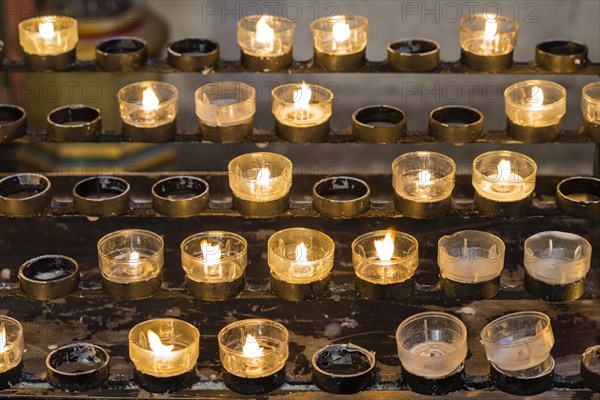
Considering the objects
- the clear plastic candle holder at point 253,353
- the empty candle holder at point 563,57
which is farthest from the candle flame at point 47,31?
the empty candle holder at point 563,57

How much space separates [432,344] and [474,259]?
232 mm

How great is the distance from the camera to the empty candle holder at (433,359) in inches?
124

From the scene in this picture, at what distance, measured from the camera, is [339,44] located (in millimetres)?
3488

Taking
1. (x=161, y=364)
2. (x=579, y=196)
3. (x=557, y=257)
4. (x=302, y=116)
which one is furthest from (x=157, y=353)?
(x=579, y=196)

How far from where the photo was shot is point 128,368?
3314 millimetres

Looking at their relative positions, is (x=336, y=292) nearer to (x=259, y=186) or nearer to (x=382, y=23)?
(x=259, y=186)

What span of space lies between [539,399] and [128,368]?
982 millimetres

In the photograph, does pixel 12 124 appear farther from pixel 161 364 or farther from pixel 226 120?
pixel 161 364

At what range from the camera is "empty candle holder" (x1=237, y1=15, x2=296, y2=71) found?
3.45 m

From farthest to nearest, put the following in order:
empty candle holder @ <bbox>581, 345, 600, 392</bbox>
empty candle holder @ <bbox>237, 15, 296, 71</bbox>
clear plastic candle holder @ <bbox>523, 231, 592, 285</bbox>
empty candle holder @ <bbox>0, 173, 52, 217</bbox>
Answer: empty candle holder @ <bbox>237, 15, 296, 71</bbox>, empty candle holder @ <bbox>0, 173, 52, 217</bbox>, clear plastic candle holder @ <bbox>523, 231, 592, 285</bbox>, empty candle holder @ <bbox>581, 345, 600, 392</bbox>

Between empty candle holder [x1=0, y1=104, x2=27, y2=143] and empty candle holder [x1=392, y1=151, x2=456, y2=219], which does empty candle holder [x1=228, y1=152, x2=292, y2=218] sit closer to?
empty candle holder [x1=392, y1=151, x2=456, y2=219]

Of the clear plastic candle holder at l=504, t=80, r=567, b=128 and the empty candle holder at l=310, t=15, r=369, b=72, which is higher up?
the empty candle holder at l=310, t=15, r=369, b=72

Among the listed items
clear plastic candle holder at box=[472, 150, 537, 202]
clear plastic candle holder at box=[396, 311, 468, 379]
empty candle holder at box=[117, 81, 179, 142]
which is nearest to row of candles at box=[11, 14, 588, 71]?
empty candle holder at box=[117, 81, 179, 142]

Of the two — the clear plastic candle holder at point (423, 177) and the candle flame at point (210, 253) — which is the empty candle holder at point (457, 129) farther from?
the candle flame at point (210, 253)
